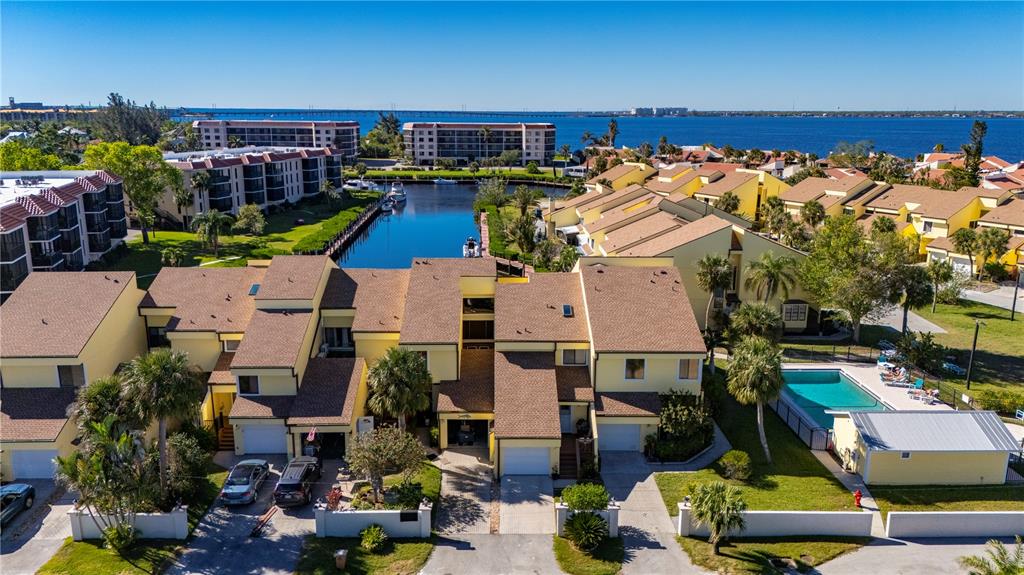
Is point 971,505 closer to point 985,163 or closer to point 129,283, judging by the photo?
point 129,283

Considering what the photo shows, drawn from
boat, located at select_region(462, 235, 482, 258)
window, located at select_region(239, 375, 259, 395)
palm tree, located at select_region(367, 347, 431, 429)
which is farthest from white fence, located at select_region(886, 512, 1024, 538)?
boat, located at select_region(462, 235, 482, 258)

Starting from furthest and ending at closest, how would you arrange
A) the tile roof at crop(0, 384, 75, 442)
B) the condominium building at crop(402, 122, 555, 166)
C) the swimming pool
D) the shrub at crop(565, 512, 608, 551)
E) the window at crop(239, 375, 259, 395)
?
the condominium building at crop(402, 122, 555, 166) → the swimming pool → the window at crop(239, 375, 259, 395) → the tile roof at crop(0, 384, 75, 442) → the shrub at crop(565, 512, 608, 551)

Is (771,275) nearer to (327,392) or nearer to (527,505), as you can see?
(527,505)

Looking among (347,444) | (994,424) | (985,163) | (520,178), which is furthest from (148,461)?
(985,163)

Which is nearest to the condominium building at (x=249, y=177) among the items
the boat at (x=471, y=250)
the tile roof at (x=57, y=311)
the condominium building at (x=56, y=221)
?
the condominium building at (x=56, y=221)

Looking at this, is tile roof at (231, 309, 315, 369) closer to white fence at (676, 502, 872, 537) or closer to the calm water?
white fence at (676, 502, 872, 537)

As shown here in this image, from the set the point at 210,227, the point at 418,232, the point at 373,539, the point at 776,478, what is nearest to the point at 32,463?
the point at 373,539

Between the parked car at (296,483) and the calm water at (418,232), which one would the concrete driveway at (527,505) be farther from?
the calm water at (418,232)
